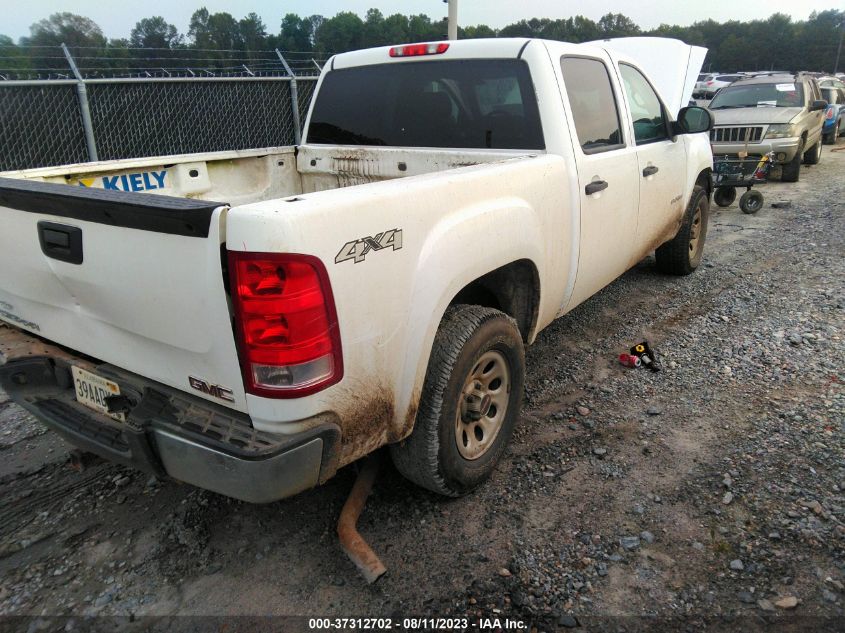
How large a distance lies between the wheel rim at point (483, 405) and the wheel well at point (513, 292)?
0.37 m

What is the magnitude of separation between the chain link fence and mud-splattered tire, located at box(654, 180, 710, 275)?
6.84 m

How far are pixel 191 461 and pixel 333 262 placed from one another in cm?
83

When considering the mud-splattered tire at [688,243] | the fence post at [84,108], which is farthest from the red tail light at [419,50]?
the fence post at [84,108]

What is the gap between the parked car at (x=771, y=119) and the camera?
1121cm

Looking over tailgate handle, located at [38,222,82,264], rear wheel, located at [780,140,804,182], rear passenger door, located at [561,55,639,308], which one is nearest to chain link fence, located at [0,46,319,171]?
tailgate handle, located at [38,222,82,264]

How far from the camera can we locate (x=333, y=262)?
199cm

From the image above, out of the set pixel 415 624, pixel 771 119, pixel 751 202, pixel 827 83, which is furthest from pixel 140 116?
pixel 827 83

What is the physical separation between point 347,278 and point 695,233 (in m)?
5.04

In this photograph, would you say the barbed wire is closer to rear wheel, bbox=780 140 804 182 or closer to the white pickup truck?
the white pickup truck

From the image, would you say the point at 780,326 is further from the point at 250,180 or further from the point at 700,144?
the point at 250,180

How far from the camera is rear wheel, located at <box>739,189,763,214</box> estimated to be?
9133 mm

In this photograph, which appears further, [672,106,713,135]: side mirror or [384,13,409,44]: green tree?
[384,13,409,44]: green tree

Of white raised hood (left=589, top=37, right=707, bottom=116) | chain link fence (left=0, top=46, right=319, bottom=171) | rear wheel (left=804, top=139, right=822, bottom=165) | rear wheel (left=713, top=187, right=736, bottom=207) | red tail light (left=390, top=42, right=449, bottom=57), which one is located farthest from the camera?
rear wheel (left=804, top=139, right=822, bottom=165)

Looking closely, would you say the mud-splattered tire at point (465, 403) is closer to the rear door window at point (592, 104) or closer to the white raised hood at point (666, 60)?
the rear door window at point (592, 104)
